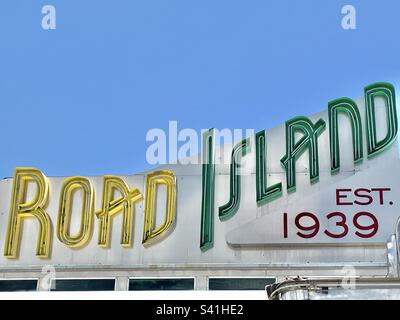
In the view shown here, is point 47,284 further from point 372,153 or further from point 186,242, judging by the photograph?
point 372,153

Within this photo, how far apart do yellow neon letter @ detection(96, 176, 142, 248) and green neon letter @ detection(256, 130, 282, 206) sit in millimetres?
1907

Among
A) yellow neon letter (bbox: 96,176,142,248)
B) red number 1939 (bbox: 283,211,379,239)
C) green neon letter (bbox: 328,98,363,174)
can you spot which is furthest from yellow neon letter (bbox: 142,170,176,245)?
green neon letter (bbox: 328,98,363,174)

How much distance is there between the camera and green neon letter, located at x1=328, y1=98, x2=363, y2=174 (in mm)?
10570

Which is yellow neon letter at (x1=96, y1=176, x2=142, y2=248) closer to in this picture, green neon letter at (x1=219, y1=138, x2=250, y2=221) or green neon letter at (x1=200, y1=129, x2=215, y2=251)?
green neon letter at (x1=200, y1=129, x2=215, y2=251)

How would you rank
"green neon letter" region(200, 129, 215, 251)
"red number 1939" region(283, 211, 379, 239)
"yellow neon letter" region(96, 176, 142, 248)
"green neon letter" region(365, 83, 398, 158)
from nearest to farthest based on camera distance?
"red number 1939" region(283, 211, 379, 239), "green neon letter" region(200, 129, 215, 251), "yellow neon letter" region(96, 176, 142, 248), "green neon letter" region(365, 83, 398, 158)

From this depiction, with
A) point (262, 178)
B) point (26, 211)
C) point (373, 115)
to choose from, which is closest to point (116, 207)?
point (26, 211)

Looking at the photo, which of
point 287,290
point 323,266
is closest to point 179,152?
point 323,266

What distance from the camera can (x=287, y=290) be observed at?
518 centimetres

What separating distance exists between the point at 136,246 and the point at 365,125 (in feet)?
13.5

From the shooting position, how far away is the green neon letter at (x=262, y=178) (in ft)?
34.4

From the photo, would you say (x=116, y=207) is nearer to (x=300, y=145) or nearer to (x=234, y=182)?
(x=234, y=182)

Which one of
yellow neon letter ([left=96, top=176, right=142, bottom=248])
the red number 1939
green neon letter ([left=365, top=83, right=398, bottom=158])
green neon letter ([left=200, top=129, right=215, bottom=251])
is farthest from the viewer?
green neon letter ([left=365, top=83, right=398, bottom=158])

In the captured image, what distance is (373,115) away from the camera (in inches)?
421

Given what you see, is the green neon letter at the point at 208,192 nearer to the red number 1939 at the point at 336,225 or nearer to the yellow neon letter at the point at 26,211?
the red number 1939 at the point at 336,225
